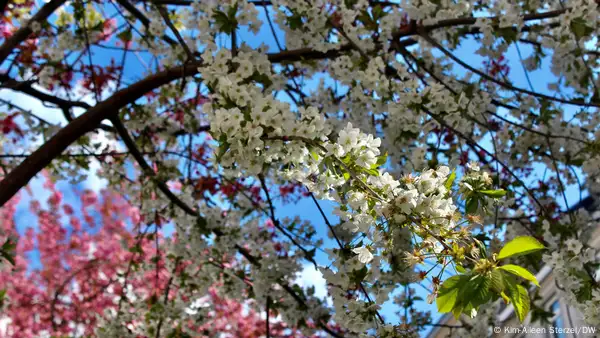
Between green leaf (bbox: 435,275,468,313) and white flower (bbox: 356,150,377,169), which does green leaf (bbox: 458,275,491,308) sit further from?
white flower (bbox: 356,150,377,169)

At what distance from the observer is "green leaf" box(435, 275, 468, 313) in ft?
3.75

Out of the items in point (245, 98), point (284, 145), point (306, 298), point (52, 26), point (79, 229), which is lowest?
point (284, 145)

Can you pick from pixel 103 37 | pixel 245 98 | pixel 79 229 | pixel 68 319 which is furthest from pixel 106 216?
pixel 245 98

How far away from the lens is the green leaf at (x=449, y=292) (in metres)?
1.14

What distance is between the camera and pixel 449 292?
1157mm

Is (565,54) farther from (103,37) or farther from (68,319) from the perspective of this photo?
(68,319)

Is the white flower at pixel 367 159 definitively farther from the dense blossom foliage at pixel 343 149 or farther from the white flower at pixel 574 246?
the white flower at pixel 574 246

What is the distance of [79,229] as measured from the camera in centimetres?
1005

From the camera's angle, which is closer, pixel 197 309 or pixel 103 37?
pixel 197 309

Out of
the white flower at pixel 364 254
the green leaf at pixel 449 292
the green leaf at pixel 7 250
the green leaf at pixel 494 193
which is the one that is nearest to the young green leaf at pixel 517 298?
the green leaf at pixel 449 292

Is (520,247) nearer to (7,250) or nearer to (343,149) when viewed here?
(343,149)

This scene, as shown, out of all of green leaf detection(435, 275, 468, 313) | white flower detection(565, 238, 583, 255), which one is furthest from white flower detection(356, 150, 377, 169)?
white flower detection(565, 238, 583, 255)

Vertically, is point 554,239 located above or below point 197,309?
below

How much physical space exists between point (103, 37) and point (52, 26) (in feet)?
1.76
